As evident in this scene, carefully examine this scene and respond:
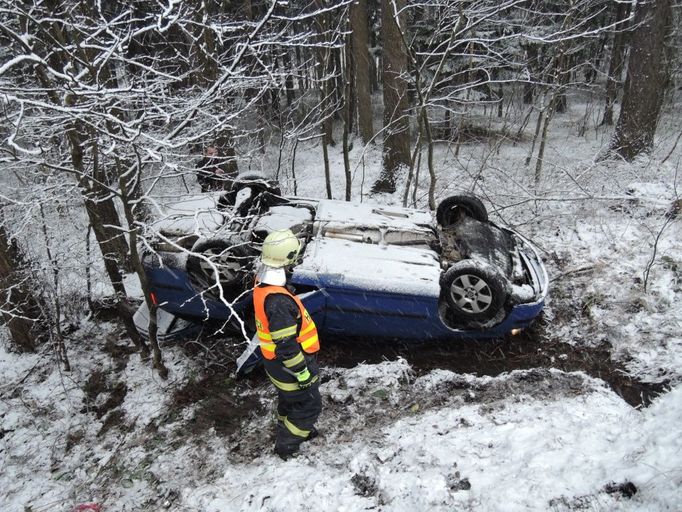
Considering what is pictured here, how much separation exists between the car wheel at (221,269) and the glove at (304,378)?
144 centimetres

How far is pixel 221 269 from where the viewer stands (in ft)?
14.4

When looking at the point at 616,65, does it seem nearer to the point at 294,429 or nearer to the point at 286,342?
the point at 286,342

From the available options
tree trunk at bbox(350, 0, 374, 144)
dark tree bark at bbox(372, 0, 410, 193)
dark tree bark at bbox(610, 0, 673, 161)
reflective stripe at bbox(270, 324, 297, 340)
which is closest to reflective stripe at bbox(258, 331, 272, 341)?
reflective stripe at bbox(270, 324, 297, 340)

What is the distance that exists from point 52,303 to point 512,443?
5.22 meters

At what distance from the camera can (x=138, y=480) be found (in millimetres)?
3473

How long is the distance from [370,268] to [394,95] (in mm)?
5982

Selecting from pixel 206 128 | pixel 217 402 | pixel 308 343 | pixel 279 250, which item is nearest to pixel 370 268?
pixel 308 343

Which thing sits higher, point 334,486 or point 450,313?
point 450,313

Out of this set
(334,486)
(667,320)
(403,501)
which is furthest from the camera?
(667,320)

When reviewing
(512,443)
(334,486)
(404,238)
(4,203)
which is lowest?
(334,486)

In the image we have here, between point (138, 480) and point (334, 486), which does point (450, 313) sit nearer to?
point (334, 486)

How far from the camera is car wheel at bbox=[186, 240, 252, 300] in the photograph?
4.32m

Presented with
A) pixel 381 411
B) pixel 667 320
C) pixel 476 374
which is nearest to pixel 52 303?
pixel 381 411

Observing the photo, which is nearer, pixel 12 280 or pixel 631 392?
pixel 631 392
